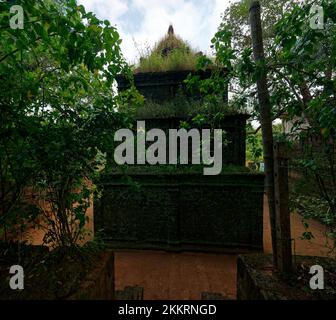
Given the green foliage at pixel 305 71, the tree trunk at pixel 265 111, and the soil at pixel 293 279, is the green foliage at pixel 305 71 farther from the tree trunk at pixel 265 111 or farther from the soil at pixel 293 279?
the soil at pixel 293 279

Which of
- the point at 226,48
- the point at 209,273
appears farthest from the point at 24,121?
the point at 209,273

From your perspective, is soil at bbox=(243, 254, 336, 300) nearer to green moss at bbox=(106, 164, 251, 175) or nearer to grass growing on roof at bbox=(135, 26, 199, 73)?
green moss at bbox=(106, 164, 251, 175)

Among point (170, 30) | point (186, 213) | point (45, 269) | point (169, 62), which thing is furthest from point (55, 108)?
point (170, 30)

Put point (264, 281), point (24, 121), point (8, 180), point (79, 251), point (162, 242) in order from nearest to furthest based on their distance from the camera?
point (24, 121) → point (264, 281) → point (8, 180) → point (79, 251) → point (162, 242)

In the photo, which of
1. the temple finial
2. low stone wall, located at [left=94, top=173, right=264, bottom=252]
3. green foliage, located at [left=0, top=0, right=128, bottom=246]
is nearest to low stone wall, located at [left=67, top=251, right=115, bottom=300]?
green foliage, located at [left=0, top=0, right=128, bottom=246]

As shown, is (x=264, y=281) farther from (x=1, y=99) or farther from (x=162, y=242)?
(x=162, y=242)

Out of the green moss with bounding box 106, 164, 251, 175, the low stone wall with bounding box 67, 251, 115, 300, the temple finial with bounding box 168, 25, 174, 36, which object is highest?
the temple finial with bounding box 168, 25, 174, 36

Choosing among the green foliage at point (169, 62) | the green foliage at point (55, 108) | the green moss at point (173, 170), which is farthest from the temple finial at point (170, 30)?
the green foliage at point (55, 108)

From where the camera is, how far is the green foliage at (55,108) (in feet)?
4.33

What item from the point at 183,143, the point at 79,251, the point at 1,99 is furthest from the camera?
the point at 183,143

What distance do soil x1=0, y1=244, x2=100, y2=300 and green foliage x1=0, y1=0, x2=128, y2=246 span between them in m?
0.18

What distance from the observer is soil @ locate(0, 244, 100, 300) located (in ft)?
5.65

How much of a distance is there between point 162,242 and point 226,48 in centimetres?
432
